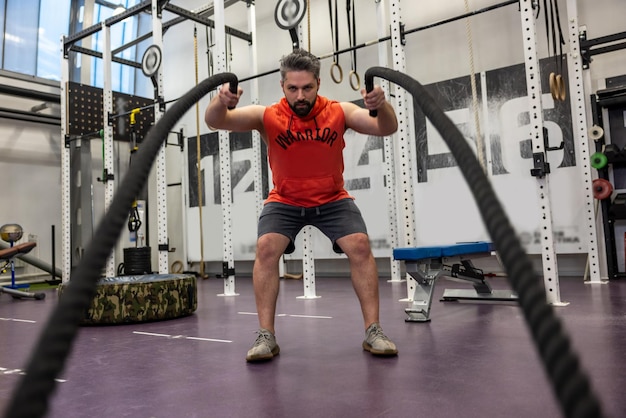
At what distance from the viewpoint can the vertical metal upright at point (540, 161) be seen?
10.7ft

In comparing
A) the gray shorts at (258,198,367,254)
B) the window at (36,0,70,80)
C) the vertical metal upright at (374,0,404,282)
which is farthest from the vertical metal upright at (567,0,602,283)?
the window at (36,0,70,80)

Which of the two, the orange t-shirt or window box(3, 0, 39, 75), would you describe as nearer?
the orange t-shirt

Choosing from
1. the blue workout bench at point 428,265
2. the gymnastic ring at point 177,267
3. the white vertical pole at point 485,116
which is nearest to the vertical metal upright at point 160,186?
the gymnastic ring at point 177,267

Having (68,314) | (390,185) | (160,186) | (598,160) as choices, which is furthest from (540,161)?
(160,186)

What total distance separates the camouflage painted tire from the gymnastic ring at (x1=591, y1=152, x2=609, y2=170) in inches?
152

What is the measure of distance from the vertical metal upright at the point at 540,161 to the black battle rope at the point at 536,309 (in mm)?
2761

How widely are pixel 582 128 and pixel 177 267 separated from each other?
603cm

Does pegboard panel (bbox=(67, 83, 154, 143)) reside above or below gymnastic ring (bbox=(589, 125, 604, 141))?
above

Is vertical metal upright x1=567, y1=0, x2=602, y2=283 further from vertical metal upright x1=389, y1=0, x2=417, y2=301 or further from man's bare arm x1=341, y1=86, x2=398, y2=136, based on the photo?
man's bare arm x1=341, y1=86, x2=398, y2=136

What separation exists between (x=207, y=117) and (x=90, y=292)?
1.51 m

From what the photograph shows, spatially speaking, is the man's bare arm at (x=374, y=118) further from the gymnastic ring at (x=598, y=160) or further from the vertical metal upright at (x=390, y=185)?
the gymnastic ring at (x=598, y=160)

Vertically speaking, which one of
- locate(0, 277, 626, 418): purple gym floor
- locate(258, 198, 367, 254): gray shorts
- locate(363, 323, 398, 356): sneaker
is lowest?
locate(0, 277, 626, 418): purple gym floor

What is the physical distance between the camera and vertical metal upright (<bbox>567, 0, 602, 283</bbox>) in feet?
14.9

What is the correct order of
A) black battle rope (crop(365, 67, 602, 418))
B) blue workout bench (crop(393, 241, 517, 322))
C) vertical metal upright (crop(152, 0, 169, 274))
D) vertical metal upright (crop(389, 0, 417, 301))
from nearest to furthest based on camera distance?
black battle rope (crop(365, 67, 602, 418)) → blue workout bench (crop(393, 241, 517, 322)) → vertical metal upright (crop(389, 0, 417, 301)) → vertical metal upright (crop(152, 0, 169, 274))
